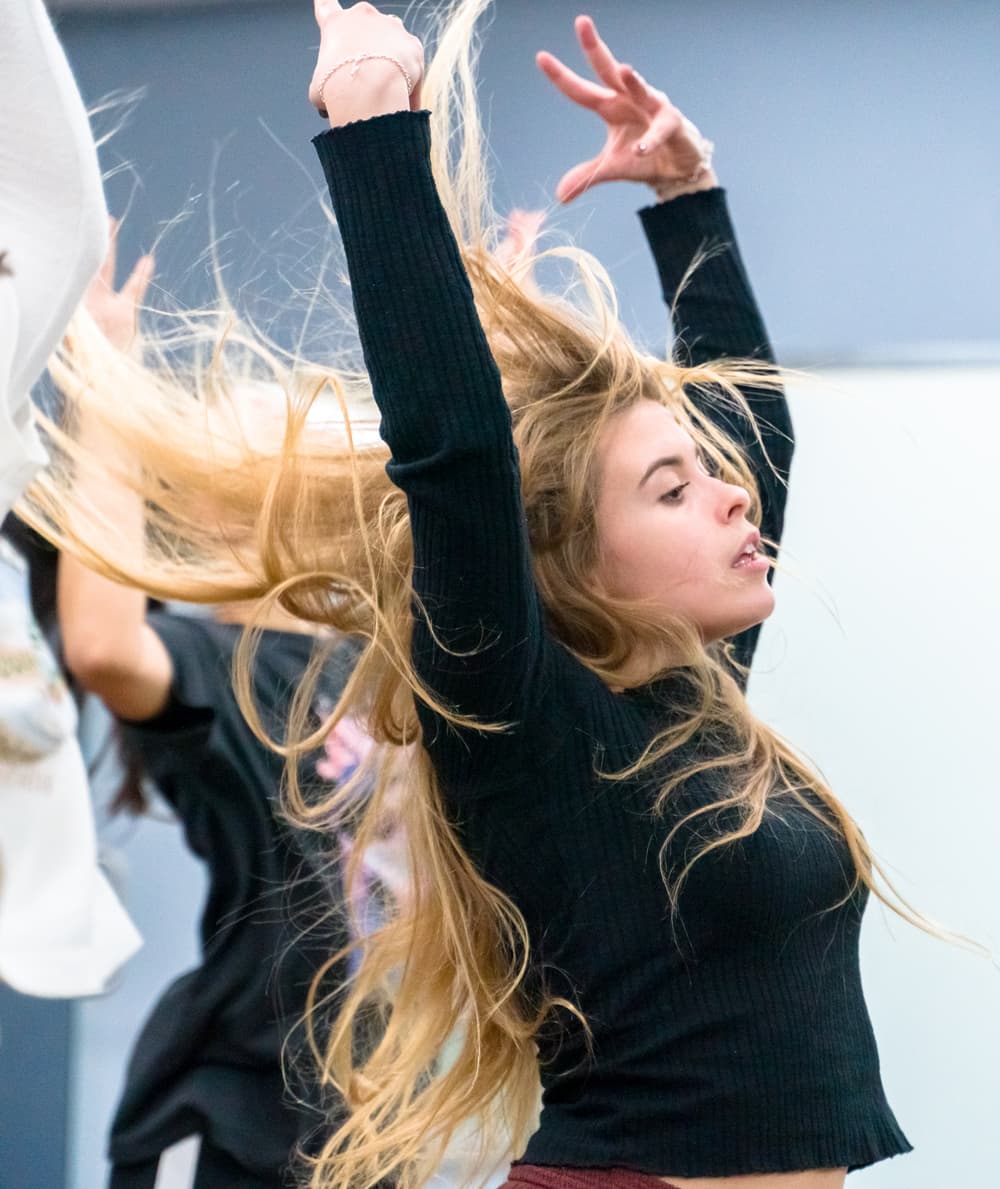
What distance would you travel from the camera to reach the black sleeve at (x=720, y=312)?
1152mm

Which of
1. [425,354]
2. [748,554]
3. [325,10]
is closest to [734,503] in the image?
[748,554]

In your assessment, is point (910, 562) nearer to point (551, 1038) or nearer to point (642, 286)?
point (642, 286)

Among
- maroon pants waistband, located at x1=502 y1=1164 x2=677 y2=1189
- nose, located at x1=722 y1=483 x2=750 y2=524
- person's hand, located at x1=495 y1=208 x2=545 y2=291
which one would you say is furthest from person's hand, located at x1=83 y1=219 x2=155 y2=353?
maroon pants waistband, located at x1=502 y1=1164 x2=677 y2=1189

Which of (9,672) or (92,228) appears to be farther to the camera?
(9,672)

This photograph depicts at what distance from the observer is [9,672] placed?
4.40 ft

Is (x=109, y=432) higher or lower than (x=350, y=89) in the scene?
lower

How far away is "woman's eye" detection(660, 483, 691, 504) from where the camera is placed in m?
0.95

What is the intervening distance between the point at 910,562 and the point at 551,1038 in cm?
85

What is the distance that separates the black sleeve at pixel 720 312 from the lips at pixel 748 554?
209 millimetres

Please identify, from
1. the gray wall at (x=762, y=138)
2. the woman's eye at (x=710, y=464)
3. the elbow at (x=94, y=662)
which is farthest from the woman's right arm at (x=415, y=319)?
the gray wall at (x=762, y=138)

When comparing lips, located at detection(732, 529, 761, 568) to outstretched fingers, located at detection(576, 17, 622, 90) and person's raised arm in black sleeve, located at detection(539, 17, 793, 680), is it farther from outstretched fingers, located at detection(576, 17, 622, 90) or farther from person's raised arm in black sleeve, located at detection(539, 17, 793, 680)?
outstretched fingers, located at detection(576, 17, 622, 90)

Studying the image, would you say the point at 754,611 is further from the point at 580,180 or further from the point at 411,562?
the point at 580,180

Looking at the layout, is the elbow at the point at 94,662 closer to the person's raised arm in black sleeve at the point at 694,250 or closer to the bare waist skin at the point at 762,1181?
the person's raised arm in black sleeve at the point at 694,250

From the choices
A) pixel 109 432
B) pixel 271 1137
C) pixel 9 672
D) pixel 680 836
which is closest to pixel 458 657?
pixel 680 836
